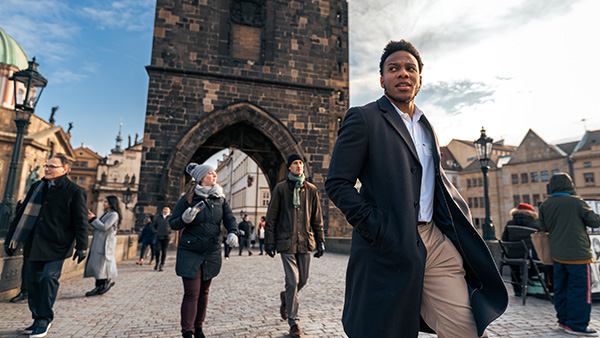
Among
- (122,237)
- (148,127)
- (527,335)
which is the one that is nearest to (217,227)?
(527,335)

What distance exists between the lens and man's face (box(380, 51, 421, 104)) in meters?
1.84

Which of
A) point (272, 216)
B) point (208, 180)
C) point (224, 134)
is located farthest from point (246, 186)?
point (208, 180)

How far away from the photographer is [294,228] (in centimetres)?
393

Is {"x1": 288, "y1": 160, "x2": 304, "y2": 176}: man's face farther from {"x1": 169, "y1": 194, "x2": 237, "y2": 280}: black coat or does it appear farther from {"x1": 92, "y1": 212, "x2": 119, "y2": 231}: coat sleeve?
{"x1": 92, "y1": 212, "x2": 119, "y2": 231}: coat sleeve

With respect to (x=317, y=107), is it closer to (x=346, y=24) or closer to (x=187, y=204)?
(x=346, y=24)

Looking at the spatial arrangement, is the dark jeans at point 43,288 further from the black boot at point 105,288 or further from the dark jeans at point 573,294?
the dark jeans at point 573,294

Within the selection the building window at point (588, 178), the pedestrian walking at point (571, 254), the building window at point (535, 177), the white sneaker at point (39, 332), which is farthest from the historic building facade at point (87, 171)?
the building window at point (588, 178)

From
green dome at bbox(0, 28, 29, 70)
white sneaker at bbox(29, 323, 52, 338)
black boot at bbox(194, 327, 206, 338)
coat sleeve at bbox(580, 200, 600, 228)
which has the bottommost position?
white sneaker at bbox(29, 323, 52, 338)

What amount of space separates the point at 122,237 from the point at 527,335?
11282 mm

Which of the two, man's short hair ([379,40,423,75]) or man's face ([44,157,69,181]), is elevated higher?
man's short hair ([379,40,423,75])

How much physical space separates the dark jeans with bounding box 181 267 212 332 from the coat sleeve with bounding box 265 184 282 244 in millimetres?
858

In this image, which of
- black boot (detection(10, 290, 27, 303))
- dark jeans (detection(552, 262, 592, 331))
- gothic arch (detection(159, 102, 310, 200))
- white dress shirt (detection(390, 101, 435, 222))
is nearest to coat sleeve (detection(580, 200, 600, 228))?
dark jeans (detection(552, 262, 592, 331))

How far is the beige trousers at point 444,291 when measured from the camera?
1.55 m

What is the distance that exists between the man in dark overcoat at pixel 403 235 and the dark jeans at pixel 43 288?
3.40 meters
